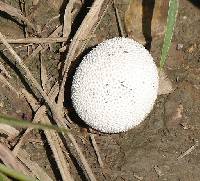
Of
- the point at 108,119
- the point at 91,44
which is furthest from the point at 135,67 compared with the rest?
the point at 91,44

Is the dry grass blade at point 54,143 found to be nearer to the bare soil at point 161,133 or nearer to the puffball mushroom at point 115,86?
the bare soil at point 161,133

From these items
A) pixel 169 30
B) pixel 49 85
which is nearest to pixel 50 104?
pixel 49 85

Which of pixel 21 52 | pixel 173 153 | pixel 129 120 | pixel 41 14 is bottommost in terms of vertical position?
pixel 173 153

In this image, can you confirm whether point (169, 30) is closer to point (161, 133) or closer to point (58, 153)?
point (161, 133)

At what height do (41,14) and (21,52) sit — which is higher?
(41,14)

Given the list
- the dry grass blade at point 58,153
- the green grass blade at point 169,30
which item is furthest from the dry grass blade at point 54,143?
the green grass blade at point 169,30

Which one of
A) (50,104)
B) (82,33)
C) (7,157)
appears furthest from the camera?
(82,33)

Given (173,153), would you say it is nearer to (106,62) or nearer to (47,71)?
(106,62)

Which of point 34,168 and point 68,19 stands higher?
point 68,19
